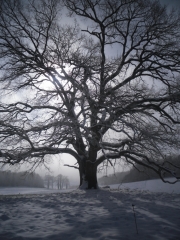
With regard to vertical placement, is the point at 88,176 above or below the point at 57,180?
above

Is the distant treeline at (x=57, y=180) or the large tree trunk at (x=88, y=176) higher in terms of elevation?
the large tree trunk at (x=88, y=176)

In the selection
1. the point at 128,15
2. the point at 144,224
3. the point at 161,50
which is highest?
the point at 128,15

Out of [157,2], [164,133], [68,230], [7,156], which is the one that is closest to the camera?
[68,230]

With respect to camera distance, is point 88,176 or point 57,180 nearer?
point 88,176

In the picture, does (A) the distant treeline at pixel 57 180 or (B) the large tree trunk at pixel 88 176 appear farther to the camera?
(A) the distant treeline at pixel 57 180

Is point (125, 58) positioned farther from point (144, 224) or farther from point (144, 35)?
point (144, 224)

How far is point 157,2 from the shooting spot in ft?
28.0

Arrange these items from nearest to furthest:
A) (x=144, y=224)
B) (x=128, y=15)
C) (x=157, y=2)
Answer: (x=144, y=224) → (x=157, y=2) → (x=128, y=15)

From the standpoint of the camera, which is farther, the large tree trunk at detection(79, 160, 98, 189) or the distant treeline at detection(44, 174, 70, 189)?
the distant treeline at detection(44, 174, 70, 189)

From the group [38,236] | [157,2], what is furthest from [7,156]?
[157,2]

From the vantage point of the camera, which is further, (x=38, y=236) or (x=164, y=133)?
(x=164, y=133)

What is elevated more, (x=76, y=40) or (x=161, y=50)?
(x=76, y=40)

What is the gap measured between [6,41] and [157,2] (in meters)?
8.76

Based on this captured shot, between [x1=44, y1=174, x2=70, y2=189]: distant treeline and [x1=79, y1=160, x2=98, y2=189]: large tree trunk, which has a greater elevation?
→ [x1=79, y1=160, x2=98, y2=189]: large tree trunk
